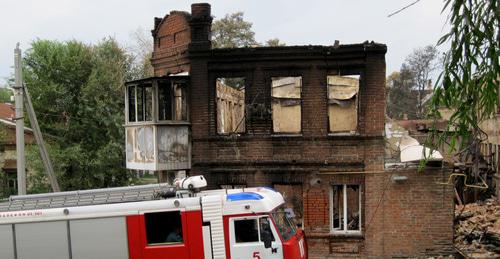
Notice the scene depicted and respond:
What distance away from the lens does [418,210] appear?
579 inches

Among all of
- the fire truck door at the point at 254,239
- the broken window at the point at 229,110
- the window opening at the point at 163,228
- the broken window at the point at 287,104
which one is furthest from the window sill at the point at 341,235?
the window opening at the point at 163,228

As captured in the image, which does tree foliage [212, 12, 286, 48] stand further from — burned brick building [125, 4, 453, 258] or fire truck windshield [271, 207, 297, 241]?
fire truck windshield [271, 207, 297, 241]

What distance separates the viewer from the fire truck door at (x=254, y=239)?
10.1 metres

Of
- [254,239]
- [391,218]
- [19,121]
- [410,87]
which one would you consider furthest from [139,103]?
[410,87]

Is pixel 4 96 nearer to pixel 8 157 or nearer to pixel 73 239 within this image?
pixel 8 157

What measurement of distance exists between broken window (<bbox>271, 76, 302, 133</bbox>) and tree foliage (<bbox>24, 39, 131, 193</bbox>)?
14557 millimetres

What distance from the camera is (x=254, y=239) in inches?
401

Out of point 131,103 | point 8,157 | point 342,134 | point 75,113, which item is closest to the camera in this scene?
point 342,134

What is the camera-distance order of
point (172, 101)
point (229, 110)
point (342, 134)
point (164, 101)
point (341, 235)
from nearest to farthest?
point (341, 235), point (342, 134), point (164, 101), point (172, 101), point (229, 110)

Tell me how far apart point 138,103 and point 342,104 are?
648cm

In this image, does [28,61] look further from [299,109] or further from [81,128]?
[299,109]

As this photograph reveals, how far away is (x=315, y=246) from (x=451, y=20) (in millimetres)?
11743

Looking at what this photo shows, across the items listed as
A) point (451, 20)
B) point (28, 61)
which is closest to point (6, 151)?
point (28, 61)

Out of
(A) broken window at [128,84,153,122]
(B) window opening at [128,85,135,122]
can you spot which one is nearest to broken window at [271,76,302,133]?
(A) broken window at [128,84,153,122]
